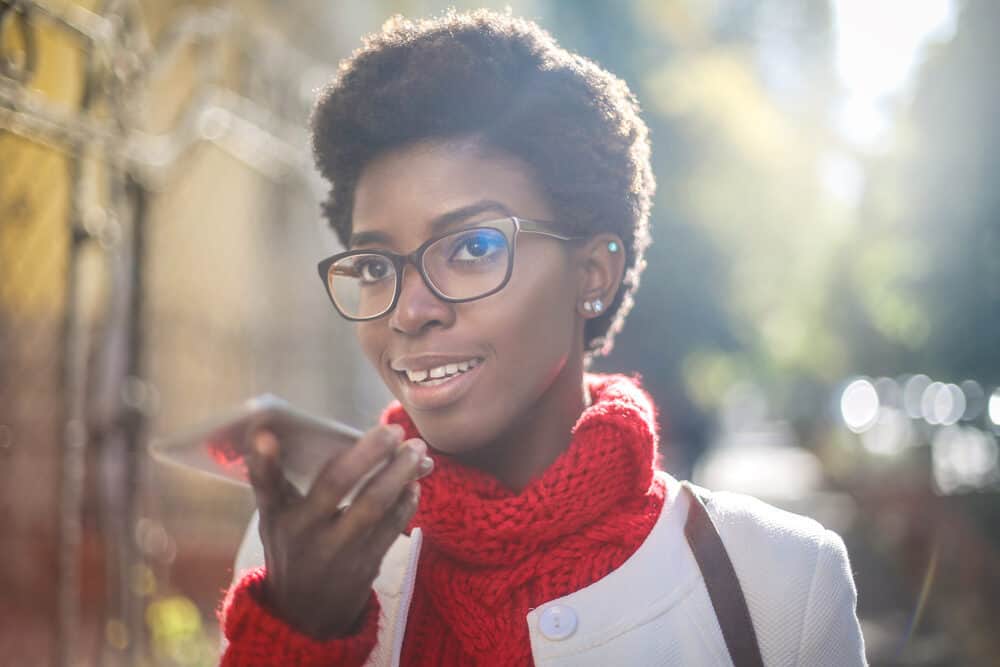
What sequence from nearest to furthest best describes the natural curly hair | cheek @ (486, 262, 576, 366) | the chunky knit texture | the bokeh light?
the chunky knit texture
cheek @ (486, 262, 576, 366)
the natural curly hair
the bokeh light

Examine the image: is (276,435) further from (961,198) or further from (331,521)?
(961,198)

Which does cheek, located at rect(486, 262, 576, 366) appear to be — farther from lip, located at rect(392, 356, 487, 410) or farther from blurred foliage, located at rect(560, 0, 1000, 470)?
blurred foliage, located at rect(560, 0, 1000, 470)

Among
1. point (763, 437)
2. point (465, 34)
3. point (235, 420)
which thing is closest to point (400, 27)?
point (465, 34)

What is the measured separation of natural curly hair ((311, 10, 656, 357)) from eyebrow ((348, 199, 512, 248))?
0.14 metres

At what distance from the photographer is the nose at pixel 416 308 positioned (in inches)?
72.2

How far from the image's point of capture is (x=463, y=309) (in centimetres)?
186

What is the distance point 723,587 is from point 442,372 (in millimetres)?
666

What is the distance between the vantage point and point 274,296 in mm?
8664

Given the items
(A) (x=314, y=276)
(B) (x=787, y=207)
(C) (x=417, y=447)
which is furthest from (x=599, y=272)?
(B) (x=787, y=207)

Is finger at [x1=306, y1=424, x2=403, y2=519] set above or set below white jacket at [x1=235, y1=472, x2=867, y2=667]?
above

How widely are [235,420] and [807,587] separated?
1147 mm

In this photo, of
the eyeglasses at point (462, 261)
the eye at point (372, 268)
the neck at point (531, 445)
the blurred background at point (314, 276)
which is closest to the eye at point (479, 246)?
the eyeglasses at point (462, 261)

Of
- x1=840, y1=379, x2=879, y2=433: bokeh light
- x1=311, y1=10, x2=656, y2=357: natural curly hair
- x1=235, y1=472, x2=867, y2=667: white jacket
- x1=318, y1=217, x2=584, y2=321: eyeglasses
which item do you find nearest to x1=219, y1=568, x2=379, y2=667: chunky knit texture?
x1=235, y1=472, x2=867, y2=667: white jacket

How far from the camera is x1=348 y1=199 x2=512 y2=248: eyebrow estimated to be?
187 centimetres
